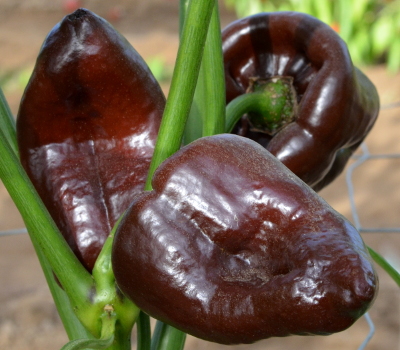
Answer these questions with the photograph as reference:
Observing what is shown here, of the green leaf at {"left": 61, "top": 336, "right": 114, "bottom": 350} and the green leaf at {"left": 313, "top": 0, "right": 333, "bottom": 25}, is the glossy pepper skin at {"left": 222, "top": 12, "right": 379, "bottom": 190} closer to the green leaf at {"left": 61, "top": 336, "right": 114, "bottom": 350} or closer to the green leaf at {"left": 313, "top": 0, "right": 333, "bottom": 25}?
the green leaf at {"left": 61, "top": 336, "right": 114, "bottom": 350}

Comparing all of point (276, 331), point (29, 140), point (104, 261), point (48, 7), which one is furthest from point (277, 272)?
point (48, 7)

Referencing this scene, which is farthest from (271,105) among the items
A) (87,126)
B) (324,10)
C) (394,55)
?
(394,55)

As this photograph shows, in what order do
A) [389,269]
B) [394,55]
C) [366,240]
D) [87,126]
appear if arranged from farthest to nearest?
1. [394,55]
2. [366,240]
3. [389,269]
4. [87,126]

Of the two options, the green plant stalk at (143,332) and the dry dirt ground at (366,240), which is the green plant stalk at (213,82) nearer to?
the green plant stalk at (143,332)

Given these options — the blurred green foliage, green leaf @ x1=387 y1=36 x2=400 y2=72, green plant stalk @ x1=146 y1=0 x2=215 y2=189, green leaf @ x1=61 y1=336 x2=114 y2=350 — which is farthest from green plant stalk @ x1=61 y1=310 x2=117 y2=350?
green leaf @ x1=387 y1=36 x2=400 y2=72

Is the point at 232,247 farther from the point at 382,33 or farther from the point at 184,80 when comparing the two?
the point at 382,33

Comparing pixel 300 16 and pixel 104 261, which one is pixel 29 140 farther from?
pixel 300 16
